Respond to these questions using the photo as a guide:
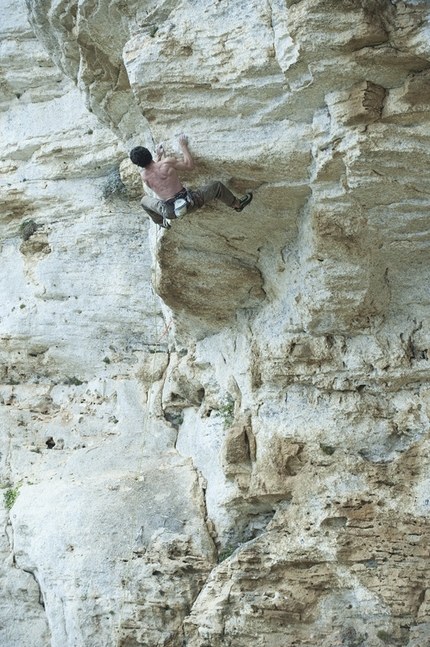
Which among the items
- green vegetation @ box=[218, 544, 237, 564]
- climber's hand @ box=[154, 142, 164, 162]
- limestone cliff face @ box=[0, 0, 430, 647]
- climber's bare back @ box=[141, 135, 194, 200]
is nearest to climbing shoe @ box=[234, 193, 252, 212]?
limestone cliff face @ box=[0, 0, 430, 647]

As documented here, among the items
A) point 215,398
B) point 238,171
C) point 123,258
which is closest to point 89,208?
point 123,258

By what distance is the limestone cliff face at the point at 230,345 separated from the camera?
296 inches

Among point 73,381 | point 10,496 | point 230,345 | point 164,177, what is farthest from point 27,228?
point 164,177

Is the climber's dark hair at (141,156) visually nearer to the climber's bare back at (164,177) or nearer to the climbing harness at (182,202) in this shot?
the climber's bare back at (164,177)

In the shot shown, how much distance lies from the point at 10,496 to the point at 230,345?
157 inches

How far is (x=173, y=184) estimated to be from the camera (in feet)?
25.7

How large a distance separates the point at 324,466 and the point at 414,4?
4894 mm

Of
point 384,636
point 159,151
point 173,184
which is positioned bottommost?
point 384,636

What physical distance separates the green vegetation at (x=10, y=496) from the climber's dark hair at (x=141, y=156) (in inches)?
226

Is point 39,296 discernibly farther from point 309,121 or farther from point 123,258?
point 309,121

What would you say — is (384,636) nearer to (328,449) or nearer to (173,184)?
(328,449)

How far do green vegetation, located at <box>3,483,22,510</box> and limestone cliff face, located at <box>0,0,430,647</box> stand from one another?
298 millimetres

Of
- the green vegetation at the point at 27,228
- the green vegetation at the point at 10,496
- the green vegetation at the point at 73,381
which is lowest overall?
the green vegetation at the point at 10,496

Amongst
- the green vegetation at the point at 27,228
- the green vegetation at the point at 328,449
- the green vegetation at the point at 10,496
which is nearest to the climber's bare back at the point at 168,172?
the green vegetation at the point at 328,449
